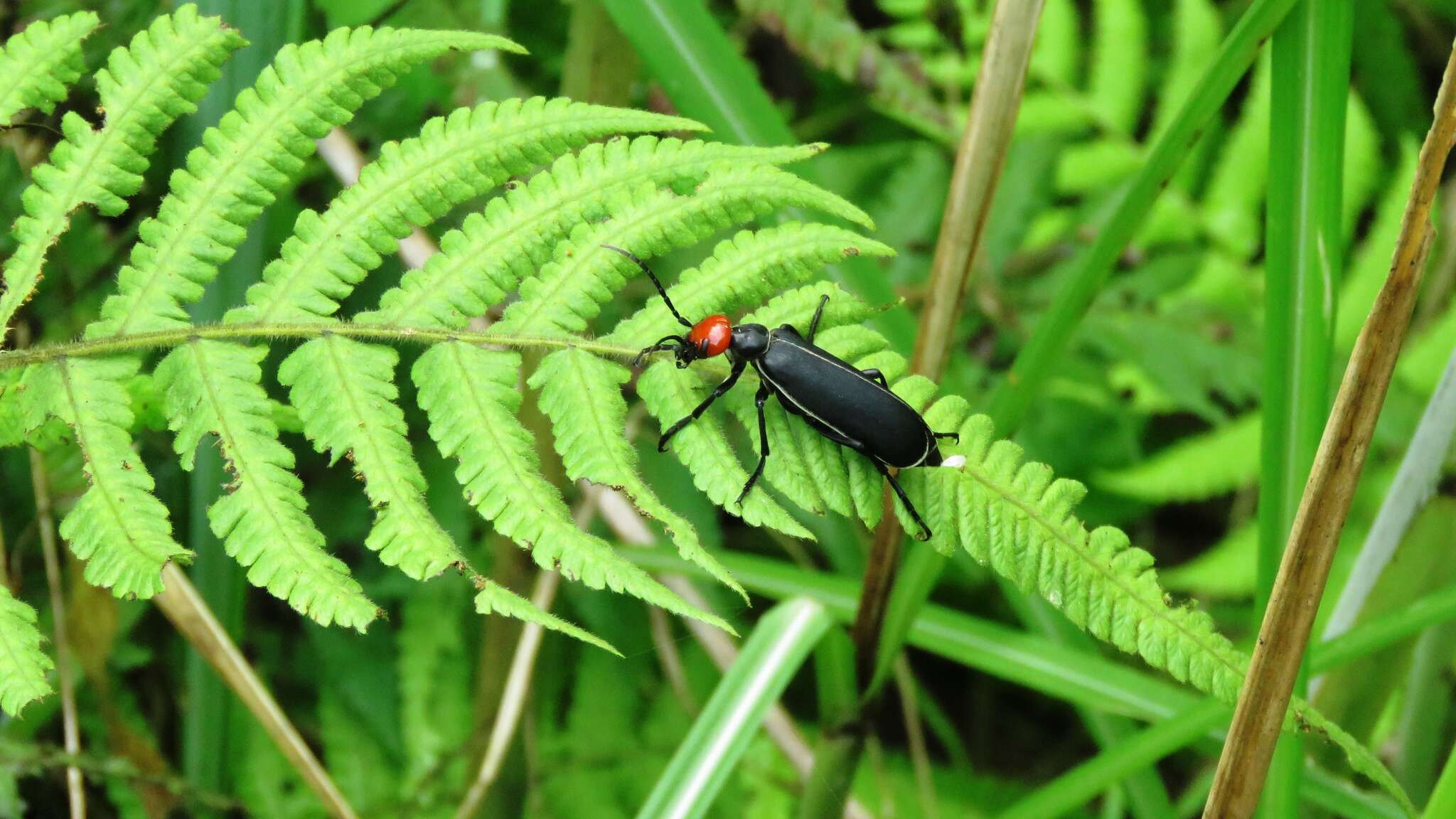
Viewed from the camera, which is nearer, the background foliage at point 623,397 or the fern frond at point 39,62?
the background foliage at point 623,397

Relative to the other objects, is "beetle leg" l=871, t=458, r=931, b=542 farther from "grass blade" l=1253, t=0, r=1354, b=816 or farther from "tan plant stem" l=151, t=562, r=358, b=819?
"tan plant stem" l=151, t=562, r=358, b=819

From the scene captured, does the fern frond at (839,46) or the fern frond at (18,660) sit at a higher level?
the fern frond at (839,46)

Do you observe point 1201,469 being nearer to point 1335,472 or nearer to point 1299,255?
point 1299,255

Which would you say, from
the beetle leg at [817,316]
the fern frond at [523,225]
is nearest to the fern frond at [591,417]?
the fern frond at [523,225]

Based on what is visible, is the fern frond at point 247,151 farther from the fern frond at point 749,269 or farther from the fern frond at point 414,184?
the fern frond at point 749,269

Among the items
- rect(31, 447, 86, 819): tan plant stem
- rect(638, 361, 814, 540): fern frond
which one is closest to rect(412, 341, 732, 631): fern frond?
rect(638, 361, 814, 540): fern frond

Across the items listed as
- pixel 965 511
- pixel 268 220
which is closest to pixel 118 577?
pixel 965 511
